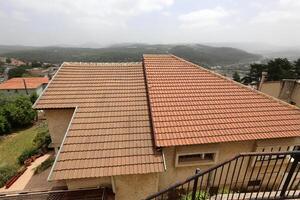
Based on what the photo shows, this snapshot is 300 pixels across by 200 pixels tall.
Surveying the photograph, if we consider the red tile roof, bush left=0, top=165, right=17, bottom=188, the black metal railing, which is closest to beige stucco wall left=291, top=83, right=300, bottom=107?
the black metal railing

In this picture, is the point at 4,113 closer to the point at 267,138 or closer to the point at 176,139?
the point at 176,139

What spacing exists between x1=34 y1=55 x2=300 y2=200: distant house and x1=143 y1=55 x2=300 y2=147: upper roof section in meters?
0.04

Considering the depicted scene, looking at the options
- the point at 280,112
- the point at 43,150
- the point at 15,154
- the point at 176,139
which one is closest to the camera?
the point at 176,139

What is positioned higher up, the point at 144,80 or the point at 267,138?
the point at 144,80

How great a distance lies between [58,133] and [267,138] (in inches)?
426

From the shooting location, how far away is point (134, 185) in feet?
29.7

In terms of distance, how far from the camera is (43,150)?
56.1 ft

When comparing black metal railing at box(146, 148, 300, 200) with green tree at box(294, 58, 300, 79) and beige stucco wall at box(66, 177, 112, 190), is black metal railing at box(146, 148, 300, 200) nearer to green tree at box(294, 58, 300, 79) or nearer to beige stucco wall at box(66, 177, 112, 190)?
beige stucco wall at box(66, 177, 112, 190)

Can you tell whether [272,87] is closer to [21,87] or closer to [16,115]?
[16,115]

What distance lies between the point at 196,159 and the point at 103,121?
4.88m

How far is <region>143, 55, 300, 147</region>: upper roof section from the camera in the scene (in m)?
9.30

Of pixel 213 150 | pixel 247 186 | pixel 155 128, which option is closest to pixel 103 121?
pixel 155 128

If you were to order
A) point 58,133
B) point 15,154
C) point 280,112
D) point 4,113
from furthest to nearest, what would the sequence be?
point 4,113, point 15,154, point 58,133, point 280,112

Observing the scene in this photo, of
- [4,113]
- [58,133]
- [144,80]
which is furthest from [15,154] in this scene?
[144,80]
